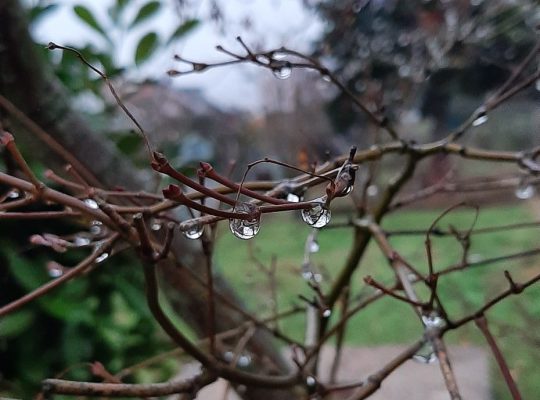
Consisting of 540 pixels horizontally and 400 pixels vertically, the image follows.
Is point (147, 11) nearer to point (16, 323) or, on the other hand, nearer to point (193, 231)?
point (16, 323)

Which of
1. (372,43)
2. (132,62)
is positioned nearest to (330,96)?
(372,43)

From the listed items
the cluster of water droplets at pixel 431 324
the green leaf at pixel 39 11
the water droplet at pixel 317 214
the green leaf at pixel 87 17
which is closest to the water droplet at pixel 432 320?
the cluster of water droplets at pixel 431 324

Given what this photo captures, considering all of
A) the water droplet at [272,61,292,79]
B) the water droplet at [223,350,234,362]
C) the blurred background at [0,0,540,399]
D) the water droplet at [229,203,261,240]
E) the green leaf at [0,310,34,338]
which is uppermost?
the blurred background at [0,0,540,399]

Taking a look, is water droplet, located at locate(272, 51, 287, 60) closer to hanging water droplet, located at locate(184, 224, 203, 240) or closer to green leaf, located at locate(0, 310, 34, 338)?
hanging water droplet, located at locate(184, 224, 203, 240)

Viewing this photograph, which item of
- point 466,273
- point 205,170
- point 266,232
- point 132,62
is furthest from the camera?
point 266,232

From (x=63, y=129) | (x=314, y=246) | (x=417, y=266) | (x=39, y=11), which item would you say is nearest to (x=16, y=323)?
(x=63, y=129)

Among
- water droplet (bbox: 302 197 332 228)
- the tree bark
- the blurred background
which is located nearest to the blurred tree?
the blurred background

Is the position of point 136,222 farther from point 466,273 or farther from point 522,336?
point 466,273
